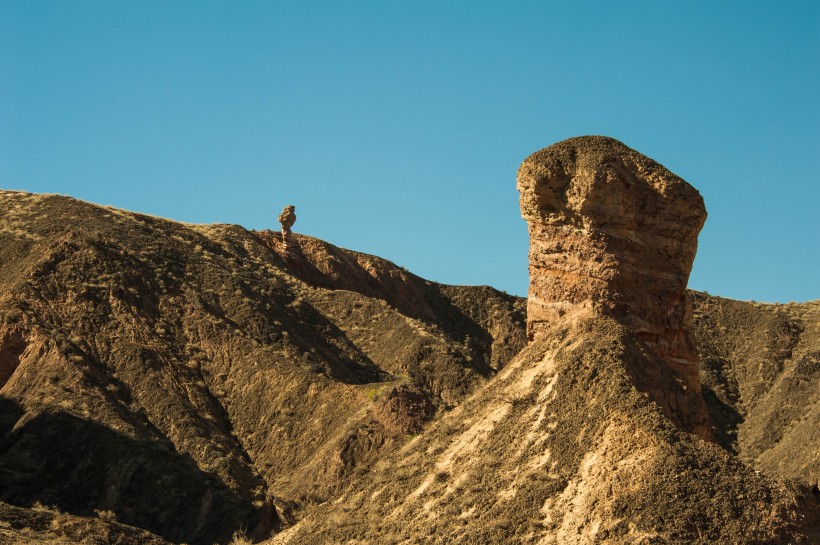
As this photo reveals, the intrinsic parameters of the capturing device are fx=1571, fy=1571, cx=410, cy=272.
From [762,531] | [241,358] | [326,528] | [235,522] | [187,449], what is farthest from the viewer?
[241,358]

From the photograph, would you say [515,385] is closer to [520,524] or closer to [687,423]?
[687,423]

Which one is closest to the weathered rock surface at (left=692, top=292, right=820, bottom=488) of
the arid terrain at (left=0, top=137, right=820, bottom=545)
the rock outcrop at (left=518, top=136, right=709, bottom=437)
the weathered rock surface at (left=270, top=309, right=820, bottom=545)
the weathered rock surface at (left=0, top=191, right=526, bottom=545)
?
the arid terrain at (left=0, top=137, right=820, bottom=545)

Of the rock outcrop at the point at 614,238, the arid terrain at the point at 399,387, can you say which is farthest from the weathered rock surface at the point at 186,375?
the rock outcrop at the point at 614,238

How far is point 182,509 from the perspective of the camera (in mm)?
53938

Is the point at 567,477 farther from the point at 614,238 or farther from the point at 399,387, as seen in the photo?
the point at 399,387

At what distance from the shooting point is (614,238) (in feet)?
120

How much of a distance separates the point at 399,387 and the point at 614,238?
27727 mm

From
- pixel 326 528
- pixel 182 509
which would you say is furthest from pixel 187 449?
pixel 326 528

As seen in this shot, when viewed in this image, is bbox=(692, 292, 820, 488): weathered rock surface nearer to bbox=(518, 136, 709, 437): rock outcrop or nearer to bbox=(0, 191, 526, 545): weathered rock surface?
bbox=(0, 191, 526, 545): weathered rock surface

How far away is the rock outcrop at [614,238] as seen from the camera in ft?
120

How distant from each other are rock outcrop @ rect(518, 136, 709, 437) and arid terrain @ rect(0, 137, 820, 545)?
0.06 metres

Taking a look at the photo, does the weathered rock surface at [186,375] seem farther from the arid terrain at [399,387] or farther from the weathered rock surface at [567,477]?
the weathered rock surface at [567,477]

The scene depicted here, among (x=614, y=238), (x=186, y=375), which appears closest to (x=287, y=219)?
(x=186, y=375)

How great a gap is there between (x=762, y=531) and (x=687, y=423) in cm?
767
